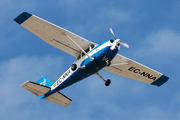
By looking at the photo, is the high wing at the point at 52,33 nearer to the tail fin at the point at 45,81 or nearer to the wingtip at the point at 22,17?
the wingtip at the point at 22,17

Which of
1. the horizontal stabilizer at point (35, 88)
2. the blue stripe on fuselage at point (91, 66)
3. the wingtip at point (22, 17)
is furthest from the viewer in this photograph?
the horizontal stabilizer at point (35, 88)

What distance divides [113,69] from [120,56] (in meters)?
1.97

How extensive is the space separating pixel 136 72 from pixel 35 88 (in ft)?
26.0

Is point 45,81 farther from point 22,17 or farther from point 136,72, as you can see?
point 136,72

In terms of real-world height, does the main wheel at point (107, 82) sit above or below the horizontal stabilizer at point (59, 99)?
above

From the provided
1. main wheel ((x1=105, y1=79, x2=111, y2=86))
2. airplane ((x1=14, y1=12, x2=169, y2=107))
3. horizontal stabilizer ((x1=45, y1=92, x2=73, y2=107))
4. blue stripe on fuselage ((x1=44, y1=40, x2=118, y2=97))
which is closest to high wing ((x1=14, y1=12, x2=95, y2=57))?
airplane ((x1=14, y1=12, x2=169, y2=107))

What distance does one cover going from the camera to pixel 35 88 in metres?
21.4

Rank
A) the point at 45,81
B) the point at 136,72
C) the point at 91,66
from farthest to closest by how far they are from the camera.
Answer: the point at 45,81 → the point at 136,72 → the point at 91,66

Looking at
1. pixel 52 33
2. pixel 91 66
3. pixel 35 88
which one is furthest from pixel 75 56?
pixel 35 88

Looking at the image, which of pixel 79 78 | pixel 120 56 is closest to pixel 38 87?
pixel 79 78

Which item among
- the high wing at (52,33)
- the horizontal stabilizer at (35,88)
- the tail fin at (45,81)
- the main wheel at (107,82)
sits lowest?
the horizontal stabilizer at (35,88)

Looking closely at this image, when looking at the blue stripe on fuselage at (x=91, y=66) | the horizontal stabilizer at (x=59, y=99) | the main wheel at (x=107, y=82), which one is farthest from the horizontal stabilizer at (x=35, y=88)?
the main wheel at (x=107, y=82)

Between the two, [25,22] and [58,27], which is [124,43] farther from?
Answer: [25,22]

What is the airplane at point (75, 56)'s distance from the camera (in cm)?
1902
